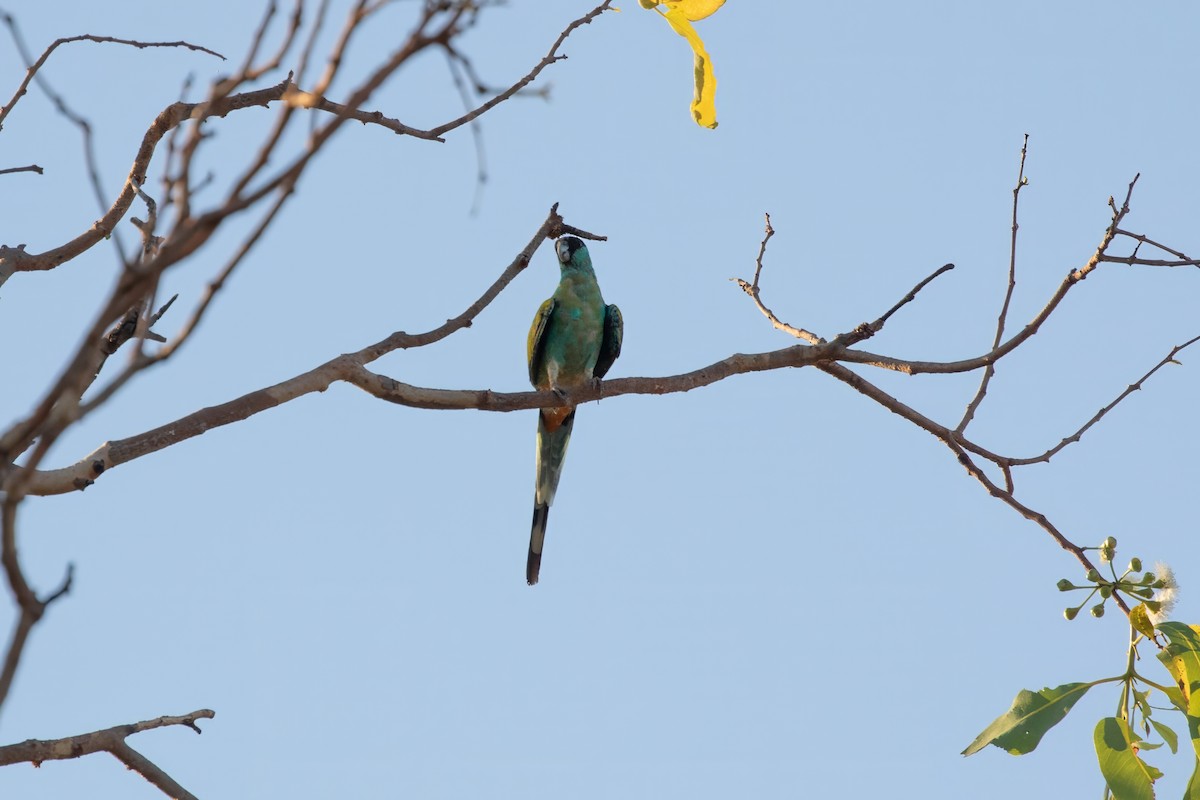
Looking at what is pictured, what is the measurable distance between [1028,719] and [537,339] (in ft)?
14.7

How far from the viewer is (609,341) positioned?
8.16 m

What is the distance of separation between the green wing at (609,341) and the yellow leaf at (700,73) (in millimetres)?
4752

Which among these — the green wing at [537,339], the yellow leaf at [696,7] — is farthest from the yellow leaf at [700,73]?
the green wing at [537,339]

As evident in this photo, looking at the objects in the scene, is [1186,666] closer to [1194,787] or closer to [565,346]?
[1194,787]

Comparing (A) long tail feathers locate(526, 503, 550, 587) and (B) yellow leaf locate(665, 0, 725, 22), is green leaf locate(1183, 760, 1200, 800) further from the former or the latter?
(A) long tail feathers locate(526, 503, 550, 587)

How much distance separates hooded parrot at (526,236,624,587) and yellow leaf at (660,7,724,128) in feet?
13.6

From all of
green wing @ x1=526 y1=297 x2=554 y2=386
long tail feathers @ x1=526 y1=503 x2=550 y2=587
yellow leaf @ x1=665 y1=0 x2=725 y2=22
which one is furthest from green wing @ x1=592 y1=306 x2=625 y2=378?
yellow leaf @ x1=665 y1=0 x2=725 y2=22

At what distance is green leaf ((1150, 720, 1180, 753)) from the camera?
150 inches

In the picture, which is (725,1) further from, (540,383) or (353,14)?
(540,383)

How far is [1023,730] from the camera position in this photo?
4.04m

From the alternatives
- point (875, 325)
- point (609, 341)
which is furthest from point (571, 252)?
point (875, 325)

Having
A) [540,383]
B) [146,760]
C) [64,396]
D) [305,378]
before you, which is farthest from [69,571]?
[540,383]

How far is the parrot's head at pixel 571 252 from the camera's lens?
27.0 ft

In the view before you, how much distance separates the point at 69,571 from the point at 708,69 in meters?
2.01
